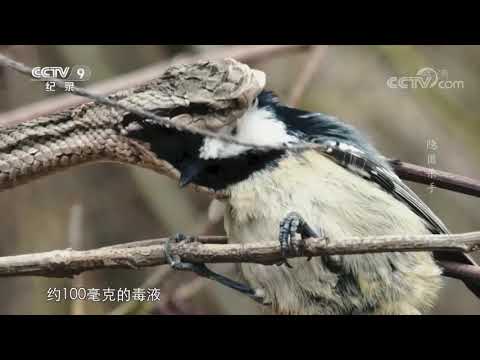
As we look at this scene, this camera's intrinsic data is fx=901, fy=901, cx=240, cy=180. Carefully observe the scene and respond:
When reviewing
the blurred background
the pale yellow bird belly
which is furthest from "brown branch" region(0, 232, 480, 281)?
the blurred background

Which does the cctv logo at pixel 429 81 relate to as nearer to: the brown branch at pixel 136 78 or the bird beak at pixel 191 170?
the brown branch at pixel 136 78

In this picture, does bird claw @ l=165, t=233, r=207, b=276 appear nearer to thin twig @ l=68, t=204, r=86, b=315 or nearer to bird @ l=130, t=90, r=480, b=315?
bird @ l=130, t=90, r=480, b=315

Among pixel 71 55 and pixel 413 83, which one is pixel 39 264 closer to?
pixel 71 55

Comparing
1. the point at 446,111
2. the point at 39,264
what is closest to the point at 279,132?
the point at 39,264

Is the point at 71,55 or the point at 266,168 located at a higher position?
the point at 71,55

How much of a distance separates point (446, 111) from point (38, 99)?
1.04 meters

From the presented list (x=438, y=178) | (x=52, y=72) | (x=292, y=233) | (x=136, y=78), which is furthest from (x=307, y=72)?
(x=292, y=233)

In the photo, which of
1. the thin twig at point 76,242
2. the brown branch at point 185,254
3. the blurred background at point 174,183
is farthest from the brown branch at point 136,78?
the brown branch at point 185,254

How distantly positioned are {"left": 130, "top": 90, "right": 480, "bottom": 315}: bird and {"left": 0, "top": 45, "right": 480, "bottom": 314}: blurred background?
0.22m

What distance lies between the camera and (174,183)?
8.23 ft

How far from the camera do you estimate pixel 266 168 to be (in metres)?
1.73

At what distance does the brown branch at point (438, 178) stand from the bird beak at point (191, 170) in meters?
0.42

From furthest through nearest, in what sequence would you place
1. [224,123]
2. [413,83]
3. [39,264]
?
[413,83]
[224,123]
[39,264]

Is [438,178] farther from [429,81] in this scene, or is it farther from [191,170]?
[191,170]
